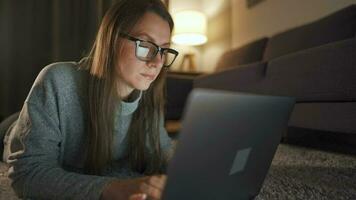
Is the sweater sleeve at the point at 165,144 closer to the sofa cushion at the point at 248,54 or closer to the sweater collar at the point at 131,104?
the sweater collar at the point at 131,104

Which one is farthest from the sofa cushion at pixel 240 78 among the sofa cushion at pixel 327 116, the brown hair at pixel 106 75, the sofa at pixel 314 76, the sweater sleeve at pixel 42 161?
the sweater sleeve at pixel 42 161

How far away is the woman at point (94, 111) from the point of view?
51cm

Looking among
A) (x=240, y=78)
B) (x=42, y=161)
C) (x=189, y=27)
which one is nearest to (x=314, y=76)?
(x=240, y=78)

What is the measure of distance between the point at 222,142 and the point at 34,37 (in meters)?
2.47

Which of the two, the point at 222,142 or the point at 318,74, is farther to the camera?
the point at 318,74

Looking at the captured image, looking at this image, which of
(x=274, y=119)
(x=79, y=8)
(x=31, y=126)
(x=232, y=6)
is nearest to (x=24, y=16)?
(x=79, y=8)

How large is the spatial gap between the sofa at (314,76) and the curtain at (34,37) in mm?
1291

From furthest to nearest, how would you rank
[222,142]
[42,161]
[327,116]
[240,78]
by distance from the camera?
1. [240,78]
2. [327,116]
3. [42,161]
4. [222,142]

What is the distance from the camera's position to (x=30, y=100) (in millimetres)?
583

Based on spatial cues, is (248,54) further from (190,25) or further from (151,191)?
(151,191)

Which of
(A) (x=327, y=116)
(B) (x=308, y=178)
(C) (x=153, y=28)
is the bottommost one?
(B) (x=308, y=178)

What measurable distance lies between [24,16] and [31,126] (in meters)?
2.23

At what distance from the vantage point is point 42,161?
52cm

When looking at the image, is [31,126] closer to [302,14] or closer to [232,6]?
[302,14]
